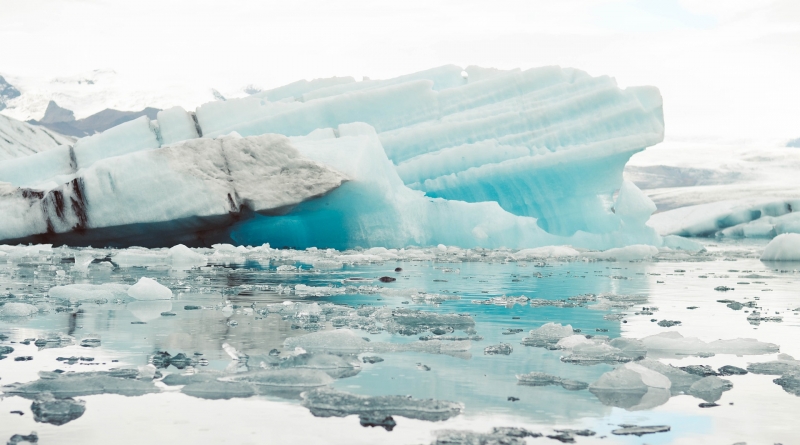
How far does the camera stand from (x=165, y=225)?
1120cm

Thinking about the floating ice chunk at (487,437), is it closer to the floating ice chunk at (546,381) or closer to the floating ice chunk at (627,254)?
the floating ice chunk at (546,381)

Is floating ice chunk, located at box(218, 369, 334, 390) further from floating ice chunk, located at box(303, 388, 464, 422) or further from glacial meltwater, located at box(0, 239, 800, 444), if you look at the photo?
floating ice chunk, located at box(303, 388, 464, 422)

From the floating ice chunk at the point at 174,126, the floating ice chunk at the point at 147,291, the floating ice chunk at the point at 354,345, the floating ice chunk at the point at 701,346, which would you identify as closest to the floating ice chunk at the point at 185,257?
the floating ice chunk at the point at 147,291

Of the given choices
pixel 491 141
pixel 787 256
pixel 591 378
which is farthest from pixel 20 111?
pixel 591 378

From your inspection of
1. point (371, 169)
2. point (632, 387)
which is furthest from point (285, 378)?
point (371, 169)

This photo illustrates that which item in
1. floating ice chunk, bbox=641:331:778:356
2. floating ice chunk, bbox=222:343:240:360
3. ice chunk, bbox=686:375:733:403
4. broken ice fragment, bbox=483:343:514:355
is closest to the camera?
ice chunk, bbox=686:375:733:403

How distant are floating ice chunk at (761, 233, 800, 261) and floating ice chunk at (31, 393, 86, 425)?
1145 cm

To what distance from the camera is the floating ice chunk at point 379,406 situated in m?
2.08

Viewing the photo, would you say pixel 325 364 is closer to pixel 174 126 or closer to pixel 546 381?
pixel 546 381

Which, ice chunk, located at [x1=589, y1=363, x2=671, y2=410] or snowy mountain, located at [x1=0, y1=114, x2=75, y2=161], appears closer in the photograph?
ice chunk, located at [x1=589, y1=363, x2=671, y2=410]

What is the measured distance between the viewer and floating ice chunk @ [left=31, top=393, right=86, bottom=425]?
197cm

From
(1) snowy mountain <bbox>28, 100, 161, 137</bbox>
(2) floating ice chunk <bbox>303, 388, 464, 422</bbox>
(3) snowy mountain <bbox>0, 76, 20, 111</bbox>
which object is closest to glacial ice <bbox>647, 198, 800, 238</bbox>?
(2) floating ice chunk <bbox>303, 388, 464, 422</bbox>

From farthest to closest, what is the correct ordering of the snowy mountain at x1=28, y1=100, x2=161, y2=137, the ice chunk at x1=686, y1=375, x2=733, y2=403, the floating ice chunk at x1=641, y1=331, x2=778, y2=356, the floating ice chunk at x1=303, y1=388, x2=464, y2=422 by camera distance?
the snowy mountain at x1=28, y1=100, x2=161, y2=137, the floating ice chunk at x1=641, y1=331, x2=778, y2=356, the ice chunk at x1=686, y1=375, x2=733, y2=403, the floating ice chunk at x1=303, y1=388, x2=464, y2=422

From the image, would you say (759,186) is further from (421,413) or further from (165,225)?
(421,413)
